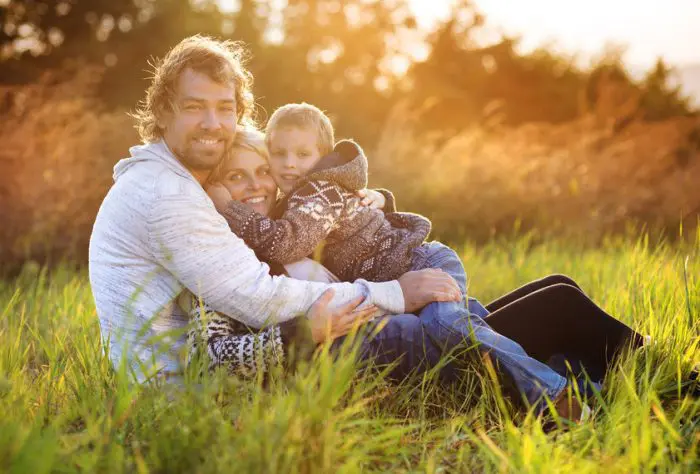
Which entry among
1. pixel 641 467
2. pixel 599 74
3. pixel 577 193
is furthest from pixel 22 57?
pixel 641 467

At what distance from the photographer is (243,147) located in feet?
10.9

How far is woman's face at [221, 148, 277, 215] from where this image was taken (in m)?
3.29

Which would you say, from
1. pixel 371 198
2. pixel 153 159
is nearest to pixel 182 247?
pixel 153 159

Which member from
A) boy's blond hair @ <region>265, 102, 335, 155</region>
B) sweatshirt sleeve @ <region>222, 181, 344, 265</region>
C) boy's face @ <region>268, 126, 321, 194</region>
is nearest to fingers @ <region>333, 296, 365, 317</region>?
sweatshirt sleeve @ <region>222, 181, 344, 265</region>

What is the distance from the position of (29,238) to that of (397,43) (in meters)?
14.2

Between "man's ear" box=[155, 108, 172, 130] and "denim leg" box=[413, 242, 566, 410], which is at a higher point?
"man's ear" box=[155, 108, 172, 130]

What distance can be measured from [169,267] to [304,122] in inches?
46.3

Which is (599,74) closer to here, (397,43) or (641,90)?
(641,90)

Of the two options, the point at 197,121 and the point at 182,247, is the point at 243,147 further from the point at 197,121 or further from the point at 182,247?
the point at 182,247

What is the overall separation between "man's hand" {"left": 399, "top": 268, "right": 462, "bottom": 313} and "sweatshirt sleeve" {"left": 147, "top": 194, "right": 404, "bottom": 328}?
13.4 inches

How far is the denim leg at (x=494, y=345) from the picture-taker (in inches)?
108

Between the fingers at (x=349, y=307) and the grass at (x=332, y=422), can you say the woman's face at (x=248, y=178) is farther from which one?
the grass at (x=332, y=422)

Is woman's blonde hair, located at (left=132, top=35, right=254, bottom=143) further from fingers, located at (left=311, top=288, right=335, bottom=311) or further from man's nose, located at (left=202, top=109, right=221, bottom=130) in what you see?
fingers, located at (left=311, top=288, right=335, bottom=311)

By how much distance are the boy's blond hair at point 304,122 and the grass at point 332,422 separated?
1288 millimetres
